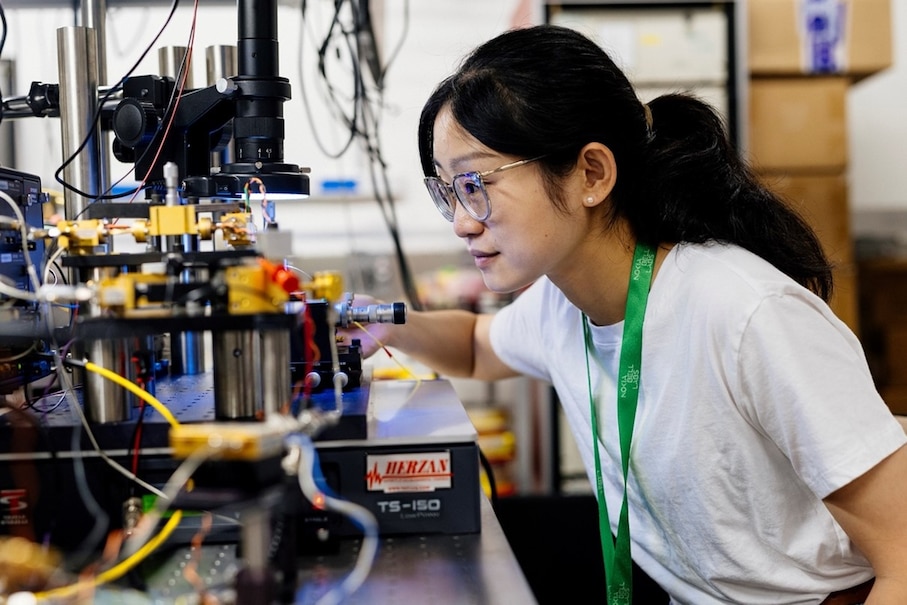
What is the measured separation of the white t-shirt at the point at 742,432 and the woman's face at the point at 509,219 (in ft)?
0.47

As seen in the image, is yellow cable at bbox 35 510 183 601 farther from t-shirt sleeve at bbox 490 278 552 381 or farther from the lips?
t-shirt sleeve at bbox 490 278 552 381

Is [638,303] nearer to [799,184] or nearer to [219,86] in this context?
[219,86]

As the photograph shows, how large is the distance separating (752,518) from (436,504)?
446 mm

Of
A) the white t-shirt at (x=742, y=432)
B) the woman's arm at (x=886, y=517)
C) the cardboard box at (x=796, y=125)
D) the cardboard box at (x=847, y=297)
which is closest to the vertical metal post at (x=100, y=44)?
the white t-shirt at (x=742, y=432)

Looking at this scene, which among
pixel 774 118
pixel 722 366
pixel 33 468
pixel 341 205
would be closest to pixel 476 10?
pixel 341 205

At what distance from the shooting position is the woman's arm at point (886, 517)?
2.95 feet

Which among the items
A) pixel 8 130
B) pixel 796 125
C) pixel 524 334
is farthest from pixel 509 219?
pixel 796 125

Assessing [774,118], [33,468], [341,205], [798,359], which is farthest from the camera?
[341,205]

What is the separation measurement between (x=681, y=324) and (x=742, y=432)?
0.49 feet

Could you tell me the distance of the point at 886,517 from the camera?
35.4 inches

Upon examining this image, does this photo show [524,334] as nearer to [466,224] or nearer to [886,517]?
[466,224]

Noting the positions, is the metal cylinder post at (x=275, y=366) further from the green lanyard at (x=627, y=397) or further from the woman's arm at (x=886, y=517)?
the woman's arm at (x=886, y=517)

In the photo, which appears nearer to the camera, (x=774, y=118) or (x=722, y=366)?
(x=722, y=366)

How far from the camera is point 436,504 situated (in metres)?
0.84
